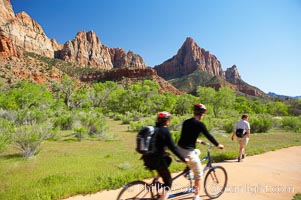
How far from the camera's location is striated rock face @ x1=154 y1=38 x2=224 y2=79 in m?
182

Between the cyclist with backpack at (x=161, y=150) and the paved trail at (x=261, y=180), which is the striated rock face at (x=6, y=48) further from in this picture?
the cyclist with backpack at (x=161, y=150)

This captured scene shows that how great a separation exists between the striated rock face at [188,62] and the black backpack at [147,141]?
178 meters

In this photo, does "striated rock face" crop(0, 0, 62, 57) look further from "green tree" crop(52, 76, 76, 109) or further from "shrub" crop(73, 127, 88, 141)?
"shrub" crop(73, 127, 88, 141)

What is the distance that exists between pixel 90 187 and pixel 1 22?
177520 millimetres

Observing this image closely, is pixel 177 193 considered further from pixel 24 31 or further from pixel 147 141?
pixel 24 31

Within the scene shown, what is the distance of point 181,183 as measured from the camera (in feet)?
19.8

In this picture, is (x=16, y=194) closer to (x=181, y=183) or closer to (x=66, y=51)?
(x=181, y=183)

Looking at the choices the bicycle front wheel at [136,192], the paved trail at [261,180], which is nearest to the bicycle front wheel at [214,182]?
the paved trail at [261,180]

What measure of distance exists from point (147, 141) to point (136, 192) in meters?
1.07

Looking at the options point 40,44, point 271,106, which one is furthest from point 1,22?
point 271,106

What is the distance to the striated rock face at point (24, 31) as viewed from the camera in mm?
144875

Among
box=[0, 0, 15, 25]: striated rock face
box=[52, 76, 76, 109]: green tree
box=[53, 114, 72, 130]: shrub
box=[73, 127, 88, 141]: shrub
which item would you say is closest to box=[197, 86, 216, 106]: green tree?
box=[52, 76, 76, 109]: green tree

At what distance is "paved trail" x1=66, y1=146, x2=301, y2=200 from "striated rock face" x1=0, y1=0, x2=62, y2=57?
156m

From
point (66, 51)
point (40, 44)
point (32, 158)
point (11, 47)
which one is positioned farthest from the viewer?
point (66, 51)
